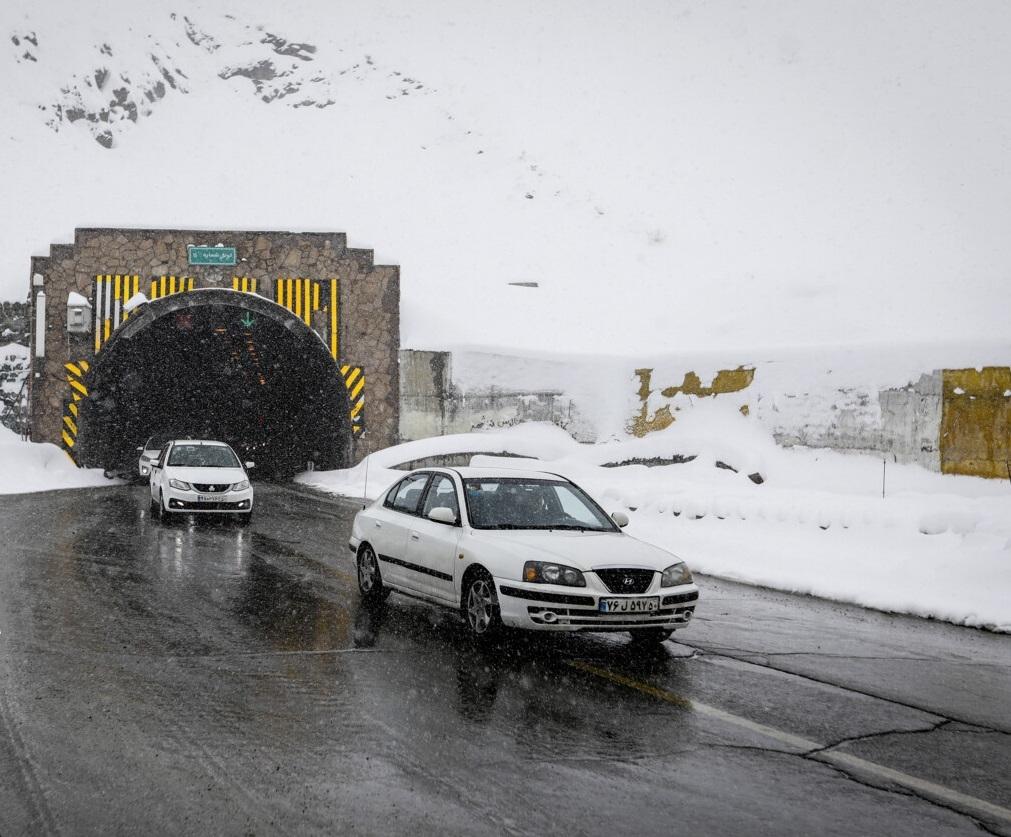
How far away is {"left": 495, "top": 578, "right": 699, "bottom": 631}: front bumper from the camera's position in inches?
296

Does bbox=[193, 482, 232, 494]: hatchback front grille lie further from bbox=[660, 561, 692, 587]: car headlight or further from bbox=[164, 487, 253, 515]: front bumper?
bbox=[660, 561, 692, 587]: car headlight

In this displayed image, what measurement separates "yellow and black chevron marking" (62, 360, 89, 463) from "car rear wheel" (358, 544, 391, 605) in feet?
75.2

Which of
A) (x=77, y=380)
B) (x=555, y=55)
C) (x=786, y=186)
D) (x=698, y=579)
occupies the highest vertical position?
(x=555, y=55)

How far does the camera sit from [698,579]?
40.7ft

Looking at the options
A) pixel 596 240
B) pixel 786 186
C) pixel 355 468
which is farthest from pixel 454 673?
pixel 786 186

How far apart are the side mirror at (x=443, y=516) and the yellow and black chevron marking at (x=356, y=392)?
22.5m

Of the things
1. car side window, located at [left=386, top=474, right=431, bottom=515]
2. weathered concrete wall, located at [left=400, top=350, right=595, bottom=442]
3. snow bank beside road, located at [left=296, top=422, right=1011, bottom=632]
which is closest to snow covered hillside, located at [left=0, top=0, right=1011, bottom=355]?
weathered concrete wall, located at [left=400, top=350, right=595, bottom=442]

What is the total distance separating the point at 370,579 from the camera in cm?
1004

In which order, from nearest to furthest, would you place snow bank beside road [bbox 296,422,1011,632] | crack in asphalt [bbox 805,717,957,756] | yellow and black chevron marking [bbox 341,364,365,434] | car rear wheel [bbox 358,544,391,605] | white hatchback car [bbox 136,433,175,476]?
1. crack in asphalt [bbox 805,717,957,756]
2. car rear wheel [bbox 358,544,391,605]
3. snow bank beside road [bbox 296,422,1011,632]
4. white hatchback car [bbox 136,433,175,476]
5. yellow and black chevron marking [bbox 341,364,365,434]

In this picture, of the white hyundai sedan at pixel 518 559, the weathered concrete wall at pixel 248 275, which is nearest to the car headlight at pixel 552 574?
the white hyundai sedan at pixel 518 559

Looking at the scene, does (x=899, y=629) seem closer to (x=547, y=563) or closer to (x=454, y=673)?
(x=547, y=563)

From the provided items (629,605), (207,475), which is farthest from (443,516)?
(207,475)

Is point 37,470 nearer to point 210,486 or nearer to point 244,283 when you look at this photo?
point 244,283

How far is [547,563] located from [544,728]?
6.74 feet
